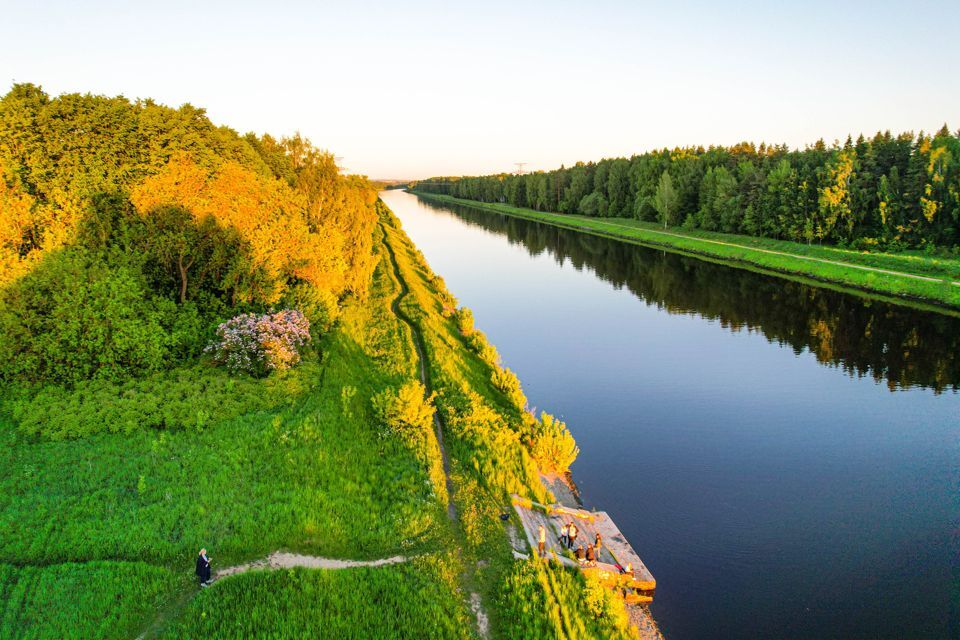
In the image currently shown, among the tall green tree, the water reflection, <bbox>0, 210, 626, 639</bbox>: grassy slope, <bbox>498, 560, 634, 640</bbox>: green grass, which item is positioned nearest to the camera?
<bbox>0, 210, 626, 639</bbox>: grassy slope

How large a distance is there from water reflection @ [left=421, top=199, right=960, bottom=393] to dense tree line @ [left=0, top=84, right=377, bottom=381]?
1324 inches

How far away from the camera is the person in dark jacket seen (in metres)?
12.4

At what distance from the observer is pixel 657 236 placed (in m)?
91.9

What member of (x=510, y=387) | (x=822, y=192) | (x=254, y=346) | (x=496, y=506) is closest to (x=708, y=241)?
(x=822, y=192)

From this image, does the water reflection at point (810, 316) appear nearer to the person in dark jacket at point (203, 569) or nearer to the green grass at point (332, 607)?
the green grass at point (332, 607)

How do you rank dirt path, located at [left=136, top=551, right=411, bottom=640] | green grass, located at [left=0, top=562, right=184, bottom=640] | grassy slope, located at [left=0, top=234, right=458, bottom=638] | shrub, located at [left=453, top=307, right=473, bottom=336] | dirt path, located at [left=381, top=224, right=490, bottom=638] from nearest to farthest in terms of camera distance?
green grass, located at [left=0, top=562, right=184, bottom=640]
dirt path, located at [left=136, top=551, right=411, bottom=640]
dirt path, located at [left=381, top=224, right=490, bottom=638]
grassy slope, located at [left=0, top=234, right=458, bottom=638]
shrub, located at [left=453, top=307, right=473, bottom=336]

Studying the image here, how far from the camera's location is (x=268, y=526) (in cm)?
1454

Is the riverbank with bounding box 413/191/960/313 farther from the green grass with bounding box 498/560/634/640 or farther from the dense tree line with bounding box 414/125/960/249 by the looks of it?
the green grass with bounding box 498/560/634/640

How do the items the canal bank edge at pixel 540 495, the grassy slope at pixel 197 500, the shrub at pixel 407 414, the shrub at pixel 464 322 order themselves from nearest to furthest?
the grassy slope at pixel 197 500
the canal bank edge at pixel 540 495
the shrub at pixel 407 414
the shrub at pixel 464 322

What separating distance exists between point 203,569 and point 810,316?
157 ft

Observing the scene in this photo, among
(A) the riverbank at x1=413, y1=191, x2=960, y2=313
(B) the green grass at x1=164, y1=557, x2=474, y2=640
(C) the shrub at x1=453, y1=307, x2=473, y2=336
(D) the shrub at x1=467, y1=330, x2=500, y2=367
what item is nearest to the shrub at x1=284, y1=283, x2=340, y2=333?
(C) the shrub at x1=453, y1=307, x2=473, y2=336

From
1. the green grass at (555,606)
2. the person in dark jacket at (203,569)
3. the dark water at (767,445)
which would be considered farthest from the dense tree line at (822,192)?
the person in dark jacket at (203,569)

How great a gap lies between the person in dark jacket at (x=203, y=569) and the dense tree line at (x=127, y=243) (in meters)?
13.8

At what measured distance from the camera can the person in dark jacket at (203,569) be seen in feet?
40.5
